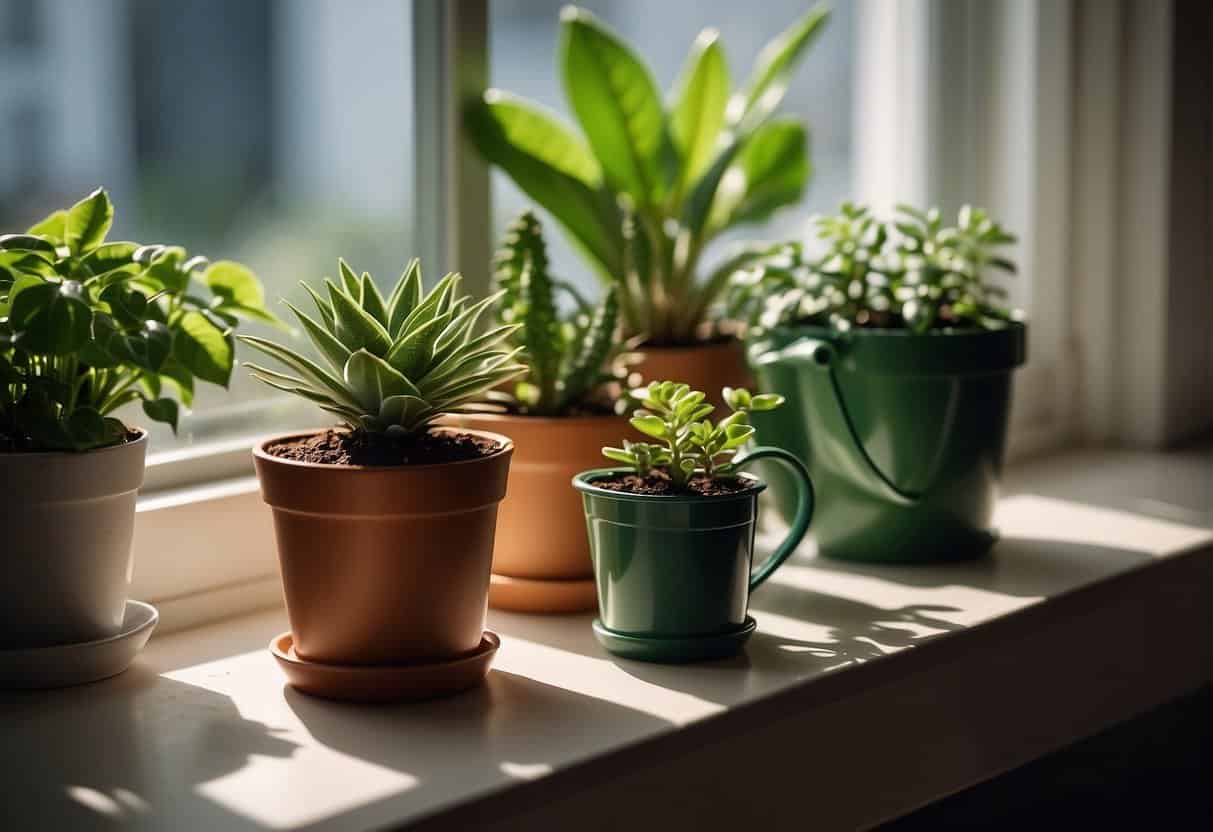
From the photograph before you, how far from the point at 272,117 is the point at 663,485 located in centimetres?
92

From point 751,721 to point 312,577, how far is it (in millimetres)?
276

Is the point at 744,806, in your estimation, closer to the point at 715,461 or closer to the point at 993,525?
the point at 715,461

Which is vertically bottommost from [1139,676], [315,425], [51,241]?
[1139,676]

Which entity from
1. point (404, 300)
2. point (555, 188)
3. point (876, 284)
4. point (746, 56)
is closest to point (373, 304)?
point (404, 300)

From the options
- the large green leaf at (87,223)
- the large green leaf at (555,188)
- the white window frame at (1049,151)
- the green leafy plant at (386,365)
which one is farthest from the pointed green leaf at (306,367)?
the white window frame at (1049,151)

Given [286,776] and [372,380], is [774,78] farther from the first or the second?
[286,776]

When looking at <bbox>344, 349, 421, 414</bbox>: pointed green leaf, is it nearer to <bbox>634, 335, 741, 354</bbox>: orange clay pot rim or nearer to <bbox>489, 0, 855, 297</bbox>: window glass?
<bbox>634, 335, 741, 354</bbox>: orange clay pot rim

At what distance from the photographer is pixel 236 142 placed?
1381 millimetres

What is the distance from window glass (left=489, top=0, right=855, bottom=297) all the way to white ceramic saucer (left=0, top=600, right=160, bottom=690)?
645 millimetres

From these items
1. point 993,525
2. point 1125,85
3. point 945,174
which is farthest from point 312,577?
point 1125,85

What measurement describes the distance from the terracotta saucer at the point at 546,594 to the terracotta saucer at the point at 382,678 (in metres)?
0.16

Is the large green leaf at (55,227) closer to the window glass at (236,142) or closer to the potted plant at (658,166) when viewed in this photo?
the window glass at (236,142)

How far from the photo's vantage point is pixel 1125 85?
165cm

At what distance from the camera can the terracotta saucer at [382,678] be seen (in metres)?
0.84
